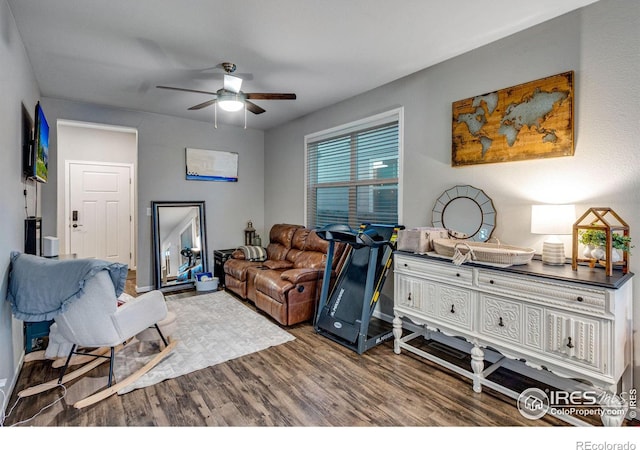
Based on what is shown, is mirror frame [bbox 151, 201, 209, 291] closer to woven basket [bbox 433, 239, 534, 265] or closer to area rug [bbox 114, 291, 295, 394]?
area rug [bbox 114, 291, 295, 394]

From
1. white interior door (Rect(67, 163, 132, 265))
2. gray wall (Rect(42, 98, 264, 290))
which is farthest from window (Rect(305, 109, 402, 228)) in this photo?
white interior door (Rect(67, 163, 132, 265))

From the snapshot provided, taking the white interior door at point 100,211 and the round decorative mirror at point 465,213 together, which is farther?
the white interior door at point 100,211

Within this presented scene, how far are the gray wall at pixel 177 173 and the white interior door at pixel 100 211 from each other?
321 millimetres

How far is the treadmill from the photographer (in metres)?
2.93

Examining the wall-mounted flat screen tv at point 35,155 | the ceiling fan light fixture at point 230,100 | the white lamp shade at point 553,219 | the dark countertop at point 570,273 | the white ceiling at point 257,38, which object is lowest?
the dark countertop at point 570,273

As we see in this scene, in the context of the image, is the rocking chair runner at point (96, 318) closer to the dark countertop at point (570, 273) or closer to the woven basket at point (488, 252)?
the woven basket at point (488, 252)

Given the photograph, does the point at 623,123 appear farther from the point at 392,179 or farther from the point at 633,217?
the point at 392,179

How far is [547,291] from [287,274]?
2.44 m

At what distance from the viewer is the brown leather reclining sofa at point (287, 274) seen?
11.6 feet

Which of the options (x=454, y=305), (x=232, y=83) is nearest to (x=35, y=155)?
(x=232, y=83)

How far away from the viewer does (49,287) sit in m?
2.06

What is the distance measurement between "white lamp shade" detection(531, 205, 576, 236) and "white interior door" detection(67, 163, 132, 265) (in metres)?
6.49

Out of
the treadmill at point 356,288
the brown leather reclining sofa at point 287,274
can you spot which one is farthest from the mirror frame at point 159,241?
the treadmill at point 356,288

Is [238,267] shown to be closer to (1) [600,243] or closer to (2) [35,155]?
(2) [35,155]
